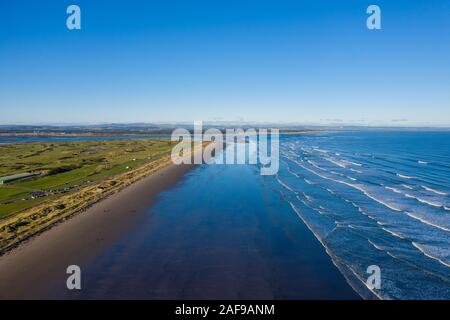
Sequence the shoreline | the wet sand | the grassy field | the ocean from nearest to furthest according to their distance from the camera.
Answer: the wet sand → the shoreline → the ocean → the grassy field

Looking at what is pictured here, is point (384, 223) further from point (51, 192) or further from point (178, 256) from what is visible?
point (51, 192)

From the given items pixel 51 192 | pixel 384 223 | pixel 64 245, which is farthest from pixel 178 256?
pixel 51 192

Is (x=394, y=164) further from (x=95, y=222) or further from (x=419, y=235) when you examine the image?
(x=95, y=222)

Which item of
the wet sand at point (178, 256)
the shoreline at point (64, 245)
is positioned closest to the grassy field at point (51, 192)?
the shoreline at point (64, 245)

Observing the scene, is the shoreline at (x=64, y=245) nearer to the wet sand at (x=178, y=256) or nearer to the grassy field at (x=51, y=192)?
the wet sand at (x=178, y=256)

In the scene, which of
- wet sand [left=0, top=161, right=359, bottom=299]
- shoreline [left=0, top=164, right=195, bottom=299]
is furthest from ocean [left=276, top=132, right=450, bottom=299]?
shoreline [left=0, top=164, right=195, bottom=299]

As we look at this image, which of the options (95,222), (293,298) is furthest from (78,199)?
(293,298)

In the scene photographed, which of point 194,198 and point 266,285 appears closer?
point 266,285

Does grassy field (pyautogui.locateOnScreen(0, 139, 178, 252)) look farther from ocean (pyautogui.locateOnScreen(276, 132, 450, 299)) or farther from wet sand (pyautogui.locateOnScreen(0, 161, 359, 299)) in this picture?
ocean (pyautogui.locateOnScreen(276, 132, 450, 299))
